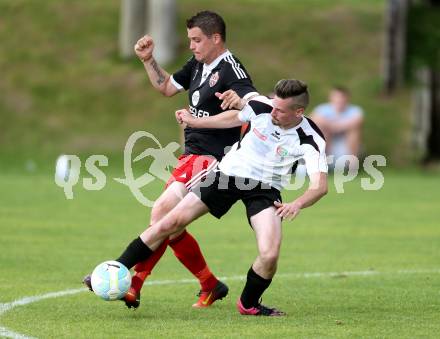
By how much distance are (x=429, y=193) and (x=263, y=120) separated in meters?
10.7

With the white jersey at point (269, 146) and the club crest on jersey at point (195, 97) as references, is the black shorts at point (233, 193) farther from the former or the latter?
the club crest on jersey at point (195, 97)

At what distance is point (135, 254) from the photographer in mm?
8422

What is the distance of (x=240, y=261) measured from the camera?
11.6 meters

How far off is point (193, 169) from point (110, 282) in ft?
4.45

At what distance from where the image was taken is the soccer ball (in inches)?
315

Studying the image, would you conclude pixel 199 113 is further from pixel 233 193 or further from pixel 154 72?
pixel 233 193

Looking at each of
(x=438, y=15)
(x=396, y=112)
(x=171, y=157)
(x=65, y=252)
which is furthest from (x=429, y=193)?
(x=438, y=15)

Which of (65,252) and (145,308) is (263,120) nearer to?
(145,308)

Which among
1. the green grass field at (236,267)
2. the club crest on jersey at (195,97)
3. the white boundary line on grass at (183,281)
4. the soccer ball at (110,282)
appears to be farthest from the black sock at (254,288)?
the white boundary line on grass at (183,281)

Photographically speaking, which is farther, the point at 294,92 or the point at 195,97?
the point at 195,97

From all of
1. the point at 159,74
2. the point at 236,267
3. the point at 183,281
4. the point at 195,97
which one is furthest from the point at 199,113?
the point at 236,267

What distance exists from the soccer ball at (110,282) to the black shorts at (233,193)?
851 mm

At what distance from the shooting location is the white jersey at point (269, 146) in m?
8.41

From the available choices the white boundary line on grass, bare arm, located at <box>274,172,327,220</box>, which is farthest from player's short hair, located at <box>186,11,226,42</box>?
the white boundary line on grass
